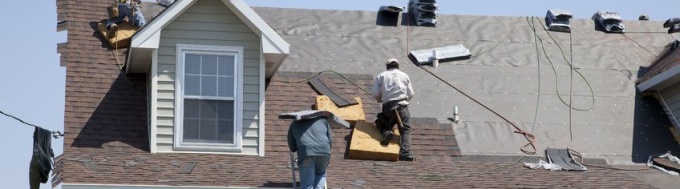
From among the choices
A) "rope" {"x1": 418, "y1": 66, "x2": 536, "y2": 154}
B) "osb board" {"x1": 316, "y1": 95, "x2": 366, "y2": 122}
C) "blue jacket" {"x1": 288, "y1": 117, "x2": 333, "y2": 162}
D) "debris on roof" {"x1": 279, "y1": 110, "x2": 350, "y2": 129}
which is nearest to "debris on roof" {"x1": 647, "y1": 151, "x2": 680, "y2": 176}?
"rope" {"x1": 418, "y1": 66, "x2": 536, "y2": 154}

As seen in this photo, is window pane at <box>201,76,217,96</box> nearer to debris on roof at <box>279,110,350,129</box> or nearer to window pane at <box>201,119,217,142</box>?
window pane at <box>201,119,217,142</box>

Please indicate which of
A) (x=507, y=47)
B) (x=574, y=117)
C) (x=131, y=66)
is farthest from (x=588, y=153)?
(x=131, y=66)

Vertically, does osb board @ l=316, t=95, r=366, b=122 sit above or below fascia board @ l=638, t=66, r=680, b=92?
below

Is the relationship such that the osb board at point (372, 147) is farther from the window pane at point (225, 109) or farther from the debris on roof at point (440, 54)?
the debris on roof at point (440, 54)

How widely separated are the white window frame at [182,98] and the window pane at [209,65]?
0.07m

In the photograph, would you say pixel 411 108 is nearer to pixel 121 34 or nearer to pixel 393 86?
pixel 393 86

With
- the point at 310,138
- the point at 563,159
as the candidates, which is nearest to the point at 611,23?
the point at 563,159

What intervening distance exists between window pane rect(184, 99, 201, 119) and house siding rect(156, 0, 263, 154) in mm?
159

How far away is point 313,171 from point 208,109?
2685mm

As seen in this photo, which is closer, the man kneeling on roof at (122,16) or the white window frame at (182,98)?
the white window frame at (182,98)

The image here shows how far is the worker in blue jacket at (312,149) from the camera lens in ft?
58.3

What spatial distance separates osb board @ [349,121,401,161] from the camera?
20.1 m

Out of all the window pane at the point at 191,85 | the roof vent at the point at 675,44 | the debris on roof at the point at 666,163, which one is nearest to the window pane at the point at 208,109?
the window pane at the point at 191,85

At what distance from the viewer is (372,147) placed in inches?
792
